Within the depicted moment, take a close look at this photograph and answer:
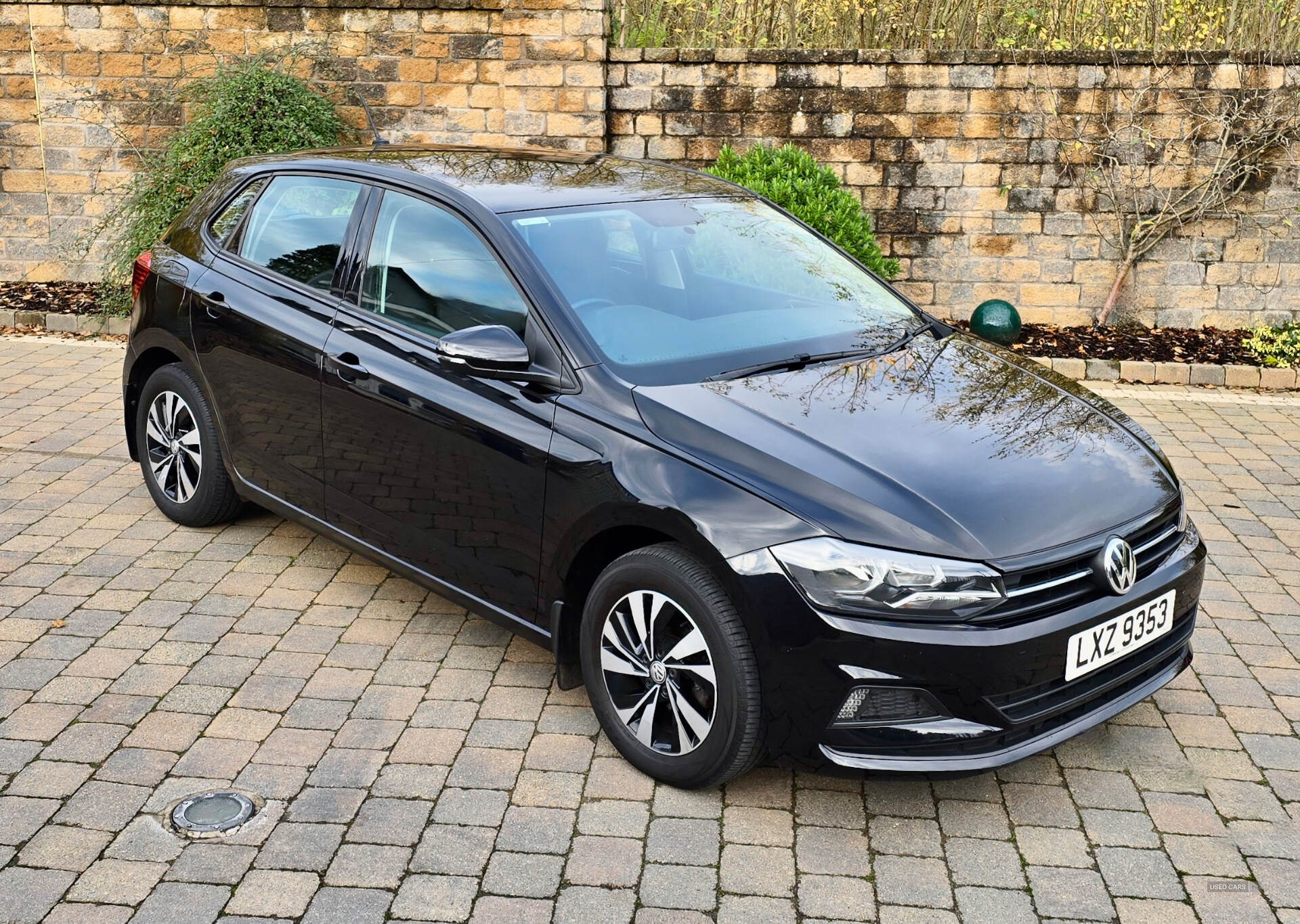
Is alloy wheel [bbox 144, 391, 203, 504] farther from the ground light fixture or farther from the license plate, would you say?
the license plate

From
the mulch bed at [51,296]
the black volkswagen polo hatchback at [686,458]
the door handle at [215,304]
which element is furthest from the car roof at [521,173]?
the mulch bed at [51,296]

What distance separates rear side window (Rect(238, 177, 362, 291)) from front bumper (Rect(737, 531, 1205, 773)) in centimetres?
240

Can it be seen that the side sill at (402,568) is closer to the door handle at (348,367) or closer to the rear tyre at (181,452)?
the rear tyre at (181,452)

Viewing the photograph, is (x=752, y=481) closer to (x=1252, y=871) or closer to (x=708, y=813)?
(x=708, y=813)

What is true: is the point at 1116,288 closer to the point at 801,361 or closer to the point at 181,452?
the point at 801,361

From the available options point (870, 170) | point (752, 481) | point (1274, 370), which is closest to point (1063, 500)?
point (752, 481)

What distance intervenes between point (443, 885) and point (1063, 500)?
2.05 metres

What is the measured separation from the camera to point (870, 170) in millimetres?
10367

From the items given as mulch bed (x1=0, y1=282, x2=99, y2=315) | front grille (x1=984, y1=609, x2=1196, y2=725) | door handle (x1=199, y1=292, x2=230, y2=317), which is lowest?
mulch bed (x1=0, y1=282, x2=99, y2=315)

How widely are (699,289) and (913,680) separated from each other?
5.82ft

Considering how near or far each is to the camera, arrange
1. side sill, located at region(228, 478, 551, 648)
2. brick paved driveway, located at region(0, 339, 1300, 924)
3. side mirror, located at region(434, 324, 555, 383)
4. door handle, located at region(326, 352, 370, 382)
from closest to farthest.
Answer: brick paved driveway, located at region(0, 339, 1300, 924), side mirror, located at region(434, 324, 555, 383), side sill, located at region(228, 478, 551, 648), door handle, located at region(326, 352, 370, 382)

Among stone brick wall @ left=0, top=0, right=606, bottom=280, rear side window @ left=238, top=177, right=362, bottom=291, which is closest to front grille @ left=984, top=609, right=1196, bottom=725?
rear side window @ left=238, top=177, right=362, bottom=291

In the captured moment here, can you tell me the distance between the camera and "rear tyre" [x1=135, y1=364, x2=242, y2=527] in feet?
18.4

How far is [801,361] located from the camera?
4375 millimetres
